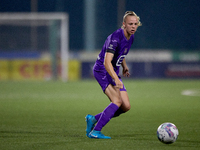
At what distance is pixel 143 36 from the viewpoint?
29750 millimetres

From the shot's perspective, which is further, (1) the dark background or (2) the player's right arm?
(1) the dark background

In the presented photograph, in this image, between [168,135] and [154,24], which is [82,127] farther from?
[154,24]

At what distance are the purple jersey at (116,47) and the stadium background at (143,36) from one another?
54.4 feet

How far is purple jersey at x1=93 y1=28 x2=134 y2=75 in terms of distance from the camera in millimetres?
5320

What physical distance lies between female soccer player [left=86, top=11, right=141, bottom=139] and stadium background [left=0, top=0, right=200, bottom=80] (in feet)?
54.4

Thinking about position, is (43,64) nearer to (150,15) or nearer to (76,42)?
(76,42)

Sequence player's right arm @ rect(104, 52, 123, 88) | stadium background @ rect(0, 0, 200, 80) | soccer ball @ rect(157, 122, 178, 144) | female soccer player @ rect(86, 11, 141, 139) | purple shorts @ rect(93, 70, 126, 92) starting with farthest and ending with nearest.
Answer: stadium background @ rect(0, 0, 200, 80)
purple shorts @ rect(93, 70, 126, 92)
female soccer player @ rect(86, 11, 141, 139)
player's right arm @ rect(104, 52, 123, 88)
soccer ball @ rect(157, 122, 178, 144)

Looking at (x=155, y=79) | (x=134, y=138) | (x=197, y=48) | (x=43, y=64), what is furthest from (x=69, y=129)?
(x=197, y=48)

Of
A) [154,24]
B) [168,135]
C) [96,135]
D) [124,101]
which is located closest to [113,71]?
[124,101]

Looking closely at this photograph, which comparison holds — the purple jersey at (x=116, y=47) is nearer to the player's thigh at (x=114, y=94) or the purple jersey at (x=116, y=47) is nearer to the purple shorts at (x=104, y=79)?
the purple shorts at (x=104, y=79)

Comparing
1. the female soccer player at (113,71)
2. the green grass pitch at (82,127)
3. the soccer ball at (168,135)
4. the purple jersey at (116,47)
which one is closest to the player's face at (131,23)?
the female soccer player at (113,71)

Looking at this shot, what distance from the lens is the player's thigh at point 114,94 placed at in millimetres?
5500

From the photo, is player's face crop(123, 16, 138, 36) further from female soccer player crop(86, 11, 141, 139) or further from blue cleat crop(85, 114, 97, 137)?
blue cleat crop(85, 114, 97, 137)

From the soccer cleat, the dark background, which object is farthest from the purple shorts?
the dark background
